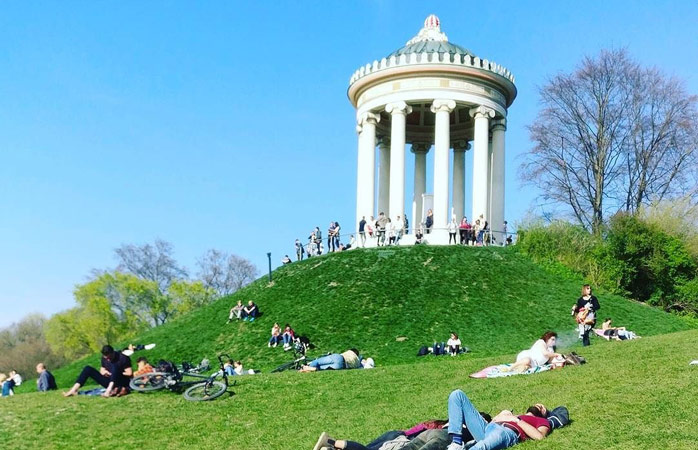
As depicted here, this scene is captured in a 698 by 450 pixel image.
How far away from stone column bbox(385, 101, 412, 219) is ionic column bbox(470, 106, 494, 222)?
3.57m

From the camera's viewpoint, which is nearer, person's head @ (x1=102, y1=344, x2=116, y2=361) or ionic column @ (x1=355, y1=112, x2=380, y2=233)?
person's head @ (x1=102, y1=344, x2=116, y2=361)

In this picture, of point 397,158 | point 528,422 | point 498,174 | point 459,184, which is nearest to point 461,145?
point 459,184

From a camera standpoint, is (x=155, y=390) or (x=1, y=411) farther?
(x=155, y=390)

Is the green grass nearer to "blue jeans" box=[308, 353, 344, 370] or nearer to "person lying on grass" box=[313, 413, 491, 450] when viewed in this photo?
"blue jeans" box=[308, 353, 344, 370]

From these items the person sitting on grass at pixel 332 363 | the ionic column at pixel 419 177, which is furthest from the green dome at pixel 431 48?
the person sitting on grass at pixel 332 363

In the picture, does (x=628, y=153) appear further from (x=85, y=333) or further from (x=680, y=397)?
(x=85, y=333)

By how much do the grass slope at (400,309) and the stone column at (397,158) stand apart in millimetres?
3709

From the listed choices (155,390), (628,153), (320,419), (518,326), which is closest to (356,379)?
(320,419)

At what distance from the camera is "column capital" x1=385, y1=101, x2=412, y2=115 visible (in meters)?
38.9

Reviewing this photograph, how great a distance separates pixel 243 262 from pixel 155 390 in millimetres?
54633

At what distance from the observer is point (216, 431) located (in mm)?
13141

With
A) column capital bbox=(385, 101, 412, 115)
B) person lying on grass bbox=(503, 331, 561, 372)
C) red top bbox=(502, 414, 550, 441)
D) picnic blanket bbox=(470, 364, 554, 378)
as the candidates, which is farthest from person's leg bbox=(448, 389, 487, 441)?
column capital bbox=(385, 101, 412, 115)

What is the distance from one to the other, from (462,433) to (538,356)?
20.7 feet

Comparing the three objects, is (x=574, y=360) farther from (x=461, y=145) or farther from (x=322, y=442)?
(x=461, y=145)
